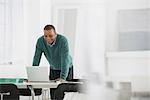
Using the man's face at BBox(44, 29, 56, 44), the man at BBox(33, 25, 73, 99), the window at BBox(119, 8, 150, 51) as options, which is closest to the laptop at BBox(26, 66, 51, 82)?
Answer: the man at BBox(33, 25, 73, 99)

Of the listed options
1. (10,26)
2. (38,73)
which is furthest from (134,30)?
(10,26)

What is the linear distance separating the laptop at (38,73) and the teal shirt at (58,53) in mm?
158

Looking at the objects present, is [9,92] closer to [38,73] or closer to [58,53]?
[38,73]

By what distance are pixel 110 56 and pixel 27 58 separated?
241cm

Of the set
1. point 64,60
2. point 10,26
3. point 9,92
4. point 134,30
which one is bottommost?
point 9,92

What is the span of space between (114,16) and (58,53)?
1.55 metres

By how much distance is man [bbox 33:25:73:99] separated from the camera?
6.40 ft

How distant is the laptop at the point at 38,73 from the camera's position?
1817 mm

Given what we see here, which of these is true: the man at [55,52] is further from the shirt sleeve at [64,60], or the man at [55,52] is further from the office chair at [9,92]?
the office chair at [9,92]

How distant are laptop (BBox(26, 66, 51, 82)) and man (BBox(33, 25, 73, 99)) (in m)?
0.11

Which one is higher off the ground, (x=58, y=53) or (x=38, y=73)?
(x=58, y=53)

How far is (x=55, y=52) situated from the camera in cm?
201

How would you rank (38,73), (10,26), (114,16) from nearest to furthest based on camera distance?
(114,16), (38,73), (10,26)

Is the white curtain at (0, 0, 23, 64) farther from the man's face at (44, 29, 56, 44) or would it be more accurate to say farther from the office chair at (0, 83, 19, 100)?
the office chair at (0, 83, 19, 100)
